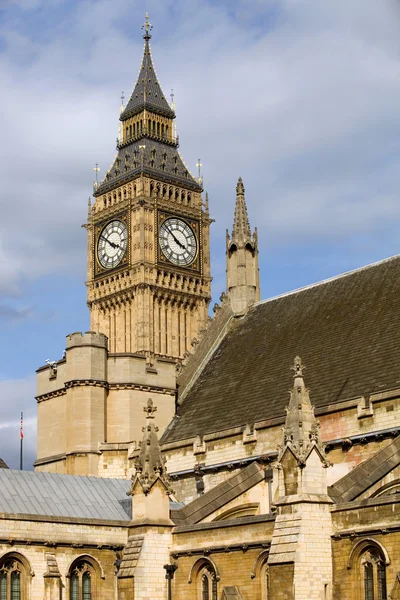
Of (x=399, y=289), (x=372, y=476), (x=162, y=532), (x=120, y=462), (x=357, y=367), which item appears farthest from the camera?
(x=120, y=462)

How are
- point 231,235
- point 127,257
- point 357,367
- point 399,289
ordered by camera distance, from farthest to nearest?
point 127,257 < point 231,235 < point 399,289 < point 357,367

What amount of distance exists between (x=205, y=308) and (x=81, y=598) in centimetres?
6552

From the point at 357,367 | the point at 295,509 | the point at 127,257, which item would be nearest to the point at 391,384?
the point at 357,367

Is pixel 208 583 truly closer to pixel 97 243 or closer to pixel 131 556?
pixel 131 556

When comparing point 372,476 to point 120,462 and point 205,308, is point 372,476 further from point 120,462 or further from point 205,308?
point 205,308

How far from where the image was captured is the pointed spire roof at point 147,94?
107m

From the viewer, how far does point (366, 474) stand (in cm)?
3338

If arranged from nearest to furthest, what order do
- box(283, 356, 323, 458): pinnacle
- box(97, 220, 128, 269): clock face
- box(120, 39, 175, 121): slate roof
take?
1. box(283, 356, 323, 458): pinnacle
2. box(97, 220, 128, 269): clock face
3. box(120, 39, 175, 121): slate roof

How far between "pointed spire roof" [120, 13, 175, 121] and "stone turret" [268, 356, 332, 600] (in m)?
77.2

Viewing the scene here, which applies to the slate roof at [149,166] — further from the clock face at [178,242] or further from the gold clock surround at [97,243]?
the clock face at [178,242]

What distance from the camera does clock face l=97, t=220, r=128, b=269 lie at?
334 ft

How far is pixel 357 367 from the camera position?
41.0m

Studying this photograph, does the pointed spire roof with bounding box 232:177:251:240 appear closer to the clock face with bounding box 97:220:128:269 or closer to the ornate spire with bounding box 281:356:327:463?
the ornate spire with bounding box 281:356:327:463

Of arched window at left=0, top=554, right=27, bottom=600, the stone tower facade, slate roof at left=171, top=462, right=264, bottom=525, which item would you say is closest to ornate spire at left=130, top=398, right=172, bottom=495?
slate roof at left=171, top=462, right=264, bottom=525
